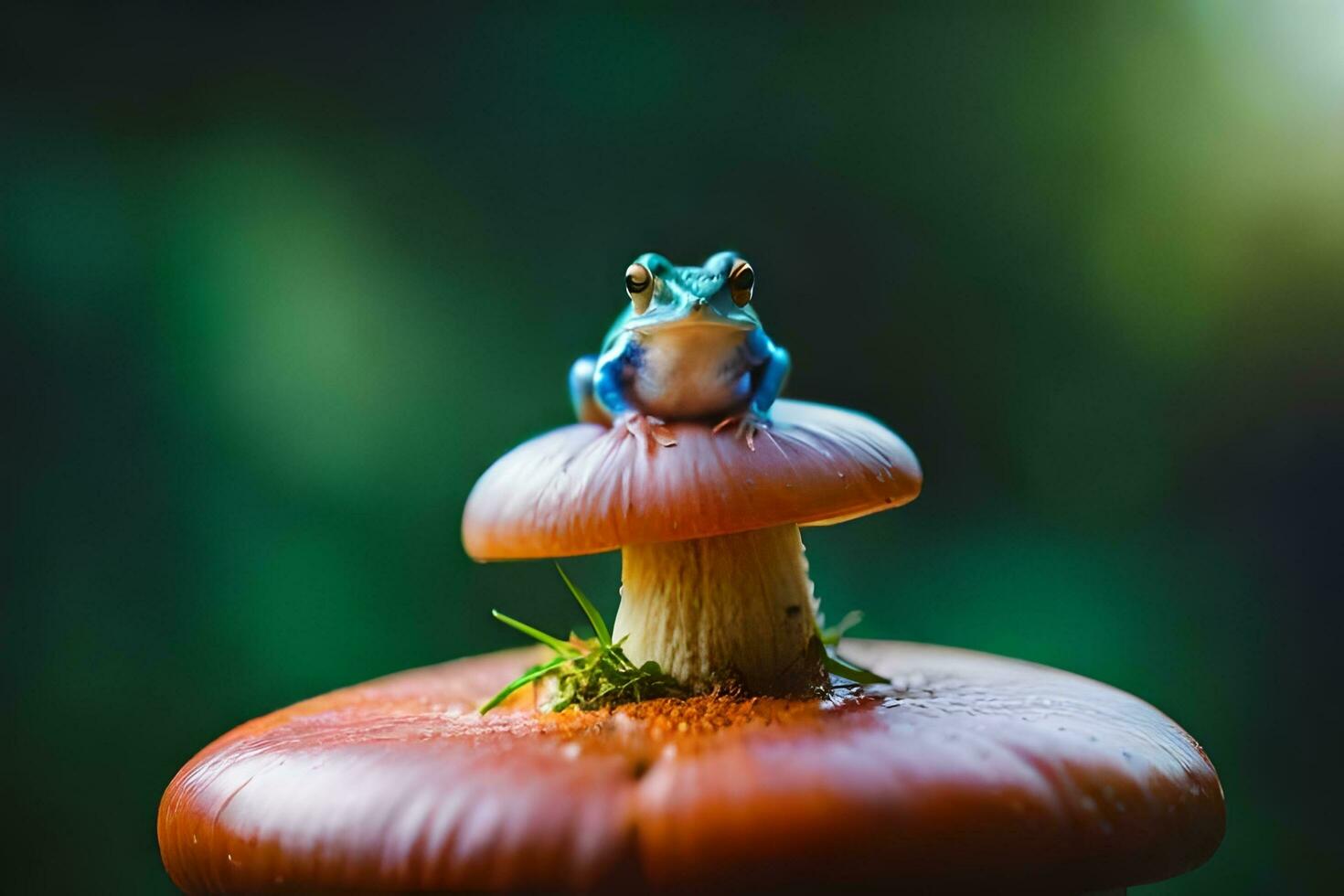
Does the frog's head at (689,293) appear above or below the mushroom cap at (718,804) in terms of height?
above

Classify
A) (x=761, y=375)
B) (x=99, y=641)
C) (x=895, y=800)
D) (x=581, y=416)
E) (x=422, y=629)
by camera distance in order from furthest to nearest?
(x=422, y=629) → (x=99, y=641) → (x=581, y=416) → (x=761, y=375) → (x=895, y=800)

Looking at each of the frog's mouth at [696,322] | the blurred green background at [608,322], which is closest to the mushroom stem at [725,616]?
the frog's mouth at [696,322]

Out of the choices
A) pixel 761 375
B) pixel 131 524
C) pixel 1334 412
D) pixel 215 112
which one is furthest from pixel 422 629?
pixel 1334 412

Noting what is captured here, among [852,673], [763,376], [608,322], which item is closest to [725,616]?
[852,673]

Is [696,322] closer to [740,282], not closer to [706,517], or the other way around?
[740,282]

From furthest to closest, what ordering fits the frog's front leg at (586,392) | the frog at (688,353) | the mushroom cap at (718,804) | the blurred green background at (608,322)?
the blurred green background at (608,322)
the frog's front leg at (586,392)
the frog at (688,353)
the mushroom cap at (718,804)

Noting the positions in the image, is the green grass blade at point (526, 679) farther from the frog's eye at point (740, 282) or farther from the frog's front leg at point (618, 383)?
the frog's eye at point (740, 282)

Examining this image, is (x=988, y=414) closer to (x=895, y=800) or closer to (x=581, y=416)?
(x=581, y=416)
